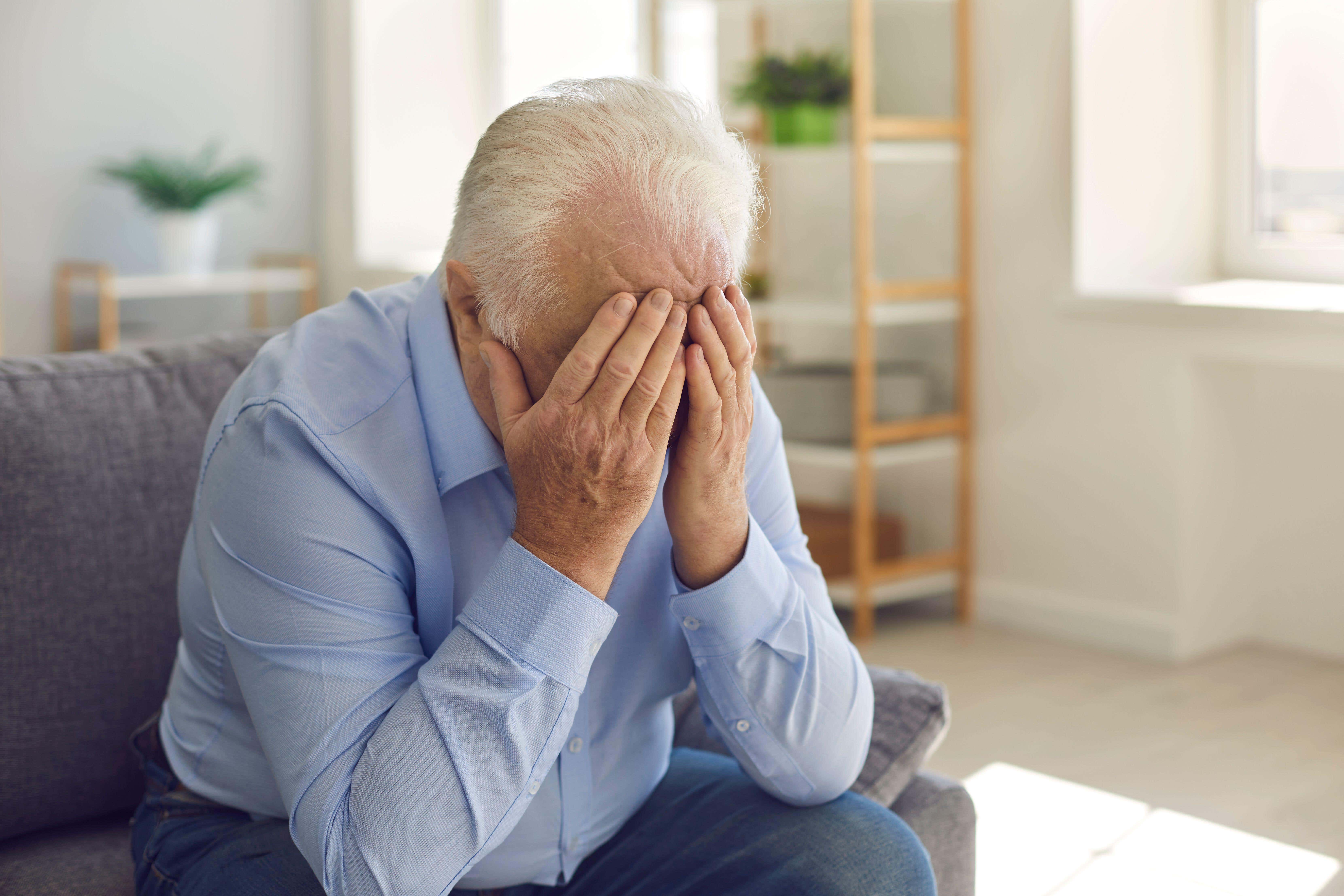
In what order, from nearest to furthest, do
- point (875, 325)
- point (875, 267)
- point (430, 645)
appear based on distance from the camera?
point (430, 645) → point (875, 325) → point (875, 267)

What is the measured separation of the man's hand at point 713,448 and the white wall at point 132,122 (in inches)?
156

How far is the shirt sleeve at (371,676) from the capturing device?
0.91 metres

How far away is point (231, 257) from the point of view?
483 centimetres

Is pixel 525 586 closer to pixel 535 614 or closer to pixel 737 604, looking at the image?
pixel 535 614

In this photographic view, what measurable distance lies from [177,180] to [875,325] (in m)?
2.45

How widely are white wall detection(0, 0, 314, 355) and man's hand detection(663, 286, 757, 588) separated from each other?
3.97m

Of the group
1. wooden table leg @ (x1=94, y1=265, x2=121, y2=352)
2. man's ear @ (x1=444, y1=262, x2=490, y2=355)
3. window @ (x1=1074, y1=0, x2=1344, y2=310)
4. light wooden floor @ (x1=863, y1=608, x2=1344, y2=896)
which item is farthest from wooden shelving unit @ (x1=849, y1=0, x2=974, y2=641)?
wooden table leg @ (x1=94, y1=265, x2=121, y2=352)

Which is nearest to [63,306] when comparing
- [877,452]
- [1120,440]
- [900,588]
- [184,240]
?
[184,240]

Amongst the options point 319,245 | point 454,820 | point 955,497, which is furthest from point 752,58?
point 454,820

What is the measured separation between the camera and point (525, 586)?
0.95m

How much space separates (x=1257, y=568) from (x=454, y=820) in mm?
2616

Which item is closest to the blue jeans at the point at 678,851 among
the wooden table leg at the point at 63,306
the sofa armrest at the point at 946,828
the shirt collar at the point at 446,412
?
the sofa armrest at the point at 946,828

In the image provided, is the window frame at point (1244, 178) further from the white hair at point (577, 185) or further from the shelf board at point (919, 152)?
the white hair at point (577, 185)

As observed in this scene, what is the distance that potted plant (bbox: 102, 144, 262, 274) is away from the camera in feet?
13.8
